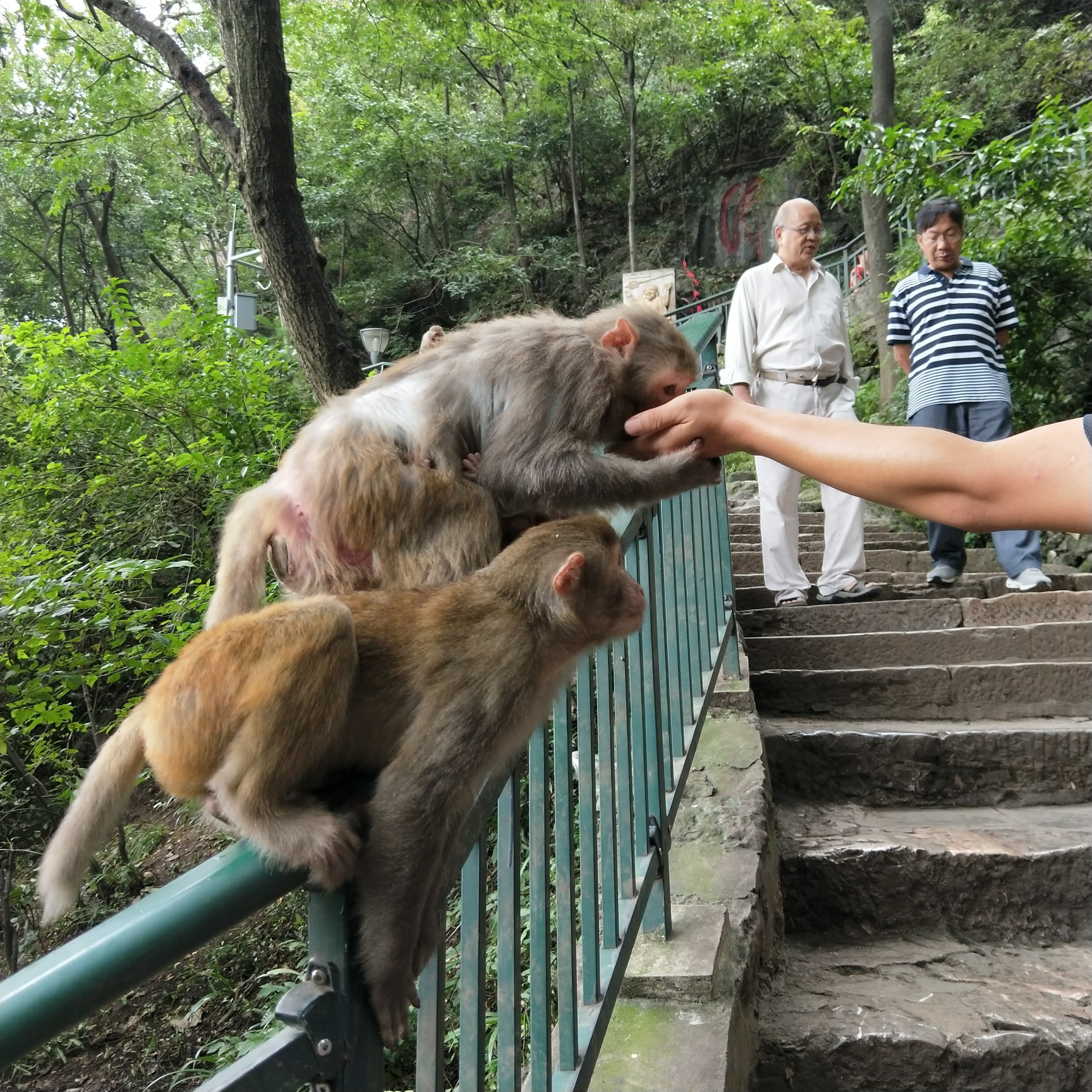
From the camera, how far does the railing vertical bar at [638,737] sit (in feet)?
7.71

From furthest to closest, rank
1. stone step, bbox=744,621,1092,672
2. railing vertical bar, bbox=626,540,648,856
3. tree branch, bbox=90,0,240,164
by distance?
tree branch, bbox=90,0,240,164, stone step, bbox=744,621,1092,672, railing vertical bar, bbox=626,540,648,856

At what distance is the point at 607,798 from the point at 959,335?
408cm

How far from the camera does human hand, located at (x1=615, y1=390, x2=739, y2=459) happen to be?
71.7 inches

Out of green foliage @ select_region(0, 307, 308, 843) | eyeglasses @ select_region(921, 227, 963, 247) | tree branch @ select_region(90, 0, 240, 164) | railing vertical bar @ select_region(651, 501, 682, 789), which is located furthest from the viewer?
green foliage @ select_region(0, 307, 308, 843)

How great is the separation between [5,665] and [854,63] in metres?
20.1

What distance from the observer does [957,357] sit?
4969 mm

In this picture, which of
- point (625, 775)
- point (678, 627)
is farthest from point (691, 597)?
point (625, 775)

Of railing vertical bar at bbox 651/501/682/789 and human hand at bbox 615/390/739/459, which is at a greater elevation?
human hand at bbox 615/390/739/459

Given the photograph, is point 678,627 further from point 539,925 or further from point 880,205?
point 880,205

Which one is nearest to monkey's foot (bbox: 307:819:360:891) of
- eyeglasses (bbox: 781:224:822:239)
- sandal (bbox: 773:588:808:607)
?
sandal (bbox: 773:588:808:607)

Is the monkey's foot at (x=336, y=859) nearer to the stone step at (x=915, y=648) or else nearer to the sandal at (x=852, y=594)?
the stone step at (x=915, y=648)

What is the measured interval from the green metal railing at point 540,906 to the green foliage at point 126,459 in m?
3.43

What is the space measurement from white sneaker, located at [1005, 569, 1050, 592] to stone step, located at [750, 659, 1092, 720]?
0.90 m

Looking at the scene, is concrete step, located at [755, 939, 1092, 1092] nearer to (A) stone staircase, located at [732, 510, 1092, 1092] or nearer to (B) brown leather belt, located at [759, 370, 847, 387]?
(A) stone staircase, located at [732, 510, 1092, 1092]
